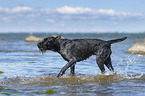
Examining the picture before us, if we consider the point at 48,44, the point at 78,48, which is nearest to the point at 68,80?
the point at 78,48

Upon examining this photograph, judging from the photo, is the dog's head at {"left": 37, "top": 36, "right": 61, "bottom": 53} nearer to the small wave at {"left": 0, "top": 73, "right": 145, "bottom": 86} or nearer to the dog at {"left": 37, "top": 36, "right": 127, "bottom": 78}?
the dog at {"left": 37, "top": 36, "right": 127, "bottom": 78}

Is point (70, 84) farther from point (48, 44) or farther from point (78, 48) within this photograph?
point (48, 44)

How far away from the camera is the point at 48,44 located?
921 cm

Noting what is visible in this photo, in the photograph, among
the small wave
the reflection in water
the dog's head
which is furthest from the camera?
the dog's head

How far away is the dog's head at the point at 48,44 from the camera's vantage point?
9.12 meters

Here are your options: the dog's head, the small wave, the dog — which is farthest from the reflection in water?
the dog's head

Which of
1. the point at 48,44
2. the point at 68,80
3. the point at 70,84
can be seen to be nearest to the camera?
the point at 70,84

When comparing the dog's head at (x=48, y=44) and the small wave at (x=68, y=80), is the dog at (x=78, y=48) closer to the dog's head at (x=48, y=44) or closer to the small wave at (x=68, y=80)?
the dog's head at (x=48, y=44)

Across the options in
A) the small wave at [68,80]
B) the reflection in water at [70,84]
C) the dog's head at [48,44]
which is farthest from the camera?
the dog's head at [48,44]

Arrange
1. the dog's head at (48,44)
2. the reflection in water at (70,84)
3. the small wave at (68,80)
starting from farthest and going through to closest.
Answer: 1. the dog's head at (48,44)
2. the small wave at (68,80)
3. the reflection in water at (70,84)

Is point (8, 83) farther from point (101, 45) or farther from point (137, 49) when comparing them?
point (137, 49)

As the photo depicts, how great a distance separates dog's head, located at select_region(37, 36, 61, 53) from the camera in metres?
9.12

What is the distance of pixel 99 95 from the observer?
6438 millimetres

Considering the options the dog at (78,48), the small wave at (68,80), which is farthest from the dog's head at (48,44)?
the small wave at (68,80)
